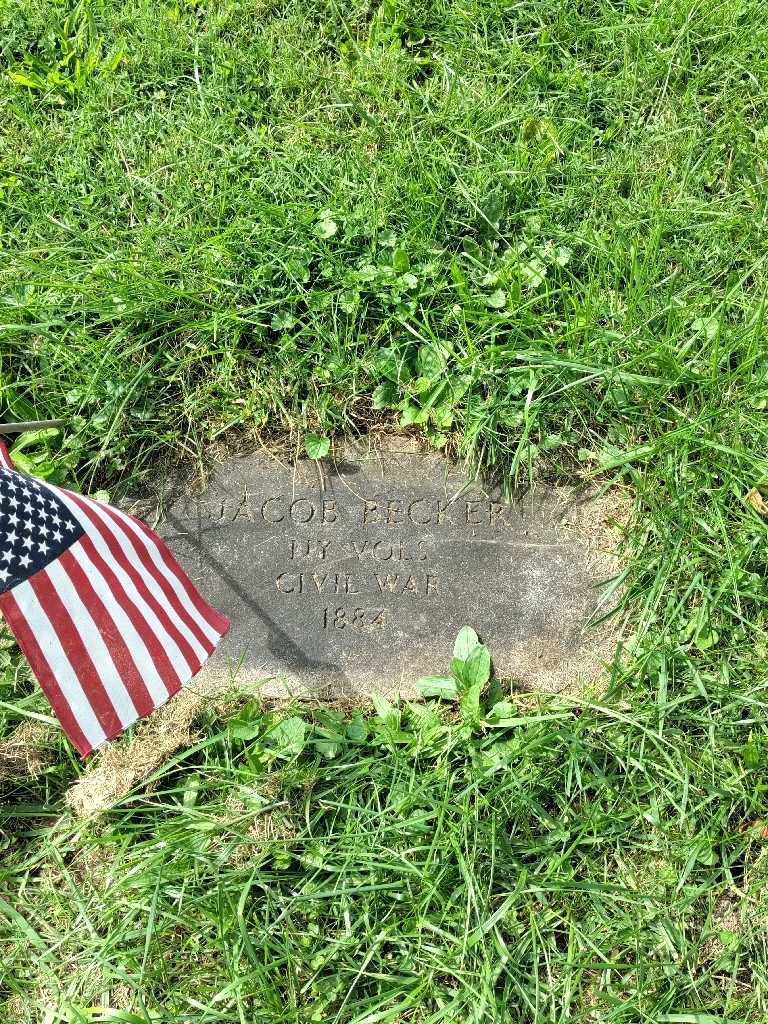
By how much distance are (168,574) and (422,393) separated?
41.4 inches

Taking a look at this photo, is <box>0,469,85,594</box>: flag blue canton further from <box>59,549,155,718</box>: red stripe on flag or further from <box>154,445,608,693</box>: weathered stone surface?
<box>154,445,608,693</box>: weathered stone surface

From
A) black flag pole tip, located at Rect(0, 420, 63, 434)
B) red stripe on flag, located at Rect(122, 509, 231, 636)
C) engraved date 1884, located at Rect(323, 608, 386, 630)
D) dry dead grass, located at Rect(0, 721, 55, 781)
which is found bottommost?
dry dead grass, located at Rect(0, 721, 55, 781)

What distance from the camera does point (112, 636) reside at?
6.60ft

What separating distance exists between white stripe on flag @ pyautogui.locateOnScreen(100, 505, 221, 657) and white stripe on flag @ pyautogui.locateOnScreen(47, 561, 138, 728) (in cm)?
24

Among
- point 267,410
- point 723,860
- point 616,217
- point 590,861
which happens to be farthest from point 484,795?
point 616,217

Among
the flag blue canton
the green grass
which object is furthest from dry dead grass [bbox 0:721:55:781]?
the flag blue canton

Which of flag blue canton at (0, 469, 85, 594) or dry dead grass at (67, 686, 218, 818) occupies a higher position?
flag blue canton at (0, 469, 85, 594)

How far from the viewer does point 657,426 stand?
2.73 m

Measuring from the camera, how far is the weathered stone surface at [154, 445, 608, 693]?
2.58 m

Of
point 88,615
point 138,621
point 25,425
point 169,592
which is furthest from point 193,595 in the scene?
point 25,425

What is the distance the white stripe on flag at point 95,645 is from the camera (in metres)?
1.98

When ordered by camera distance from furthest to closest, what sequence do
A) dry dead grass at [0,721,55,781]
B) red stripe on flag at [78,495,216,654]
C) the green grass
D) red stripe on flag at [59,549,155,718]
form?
dry dead grass at [0,721,55,781] → the green grass → red stripe on flag at [78,495,216,654] → red stripe on flag at [59,549,155,718]

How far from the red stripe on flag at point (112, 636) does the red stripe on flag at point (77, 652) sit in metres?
0.05

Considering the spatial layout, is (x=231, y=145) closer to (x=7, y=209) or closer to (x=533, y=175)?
(x=7, y=209)
